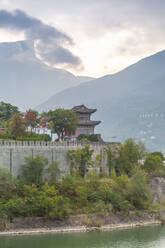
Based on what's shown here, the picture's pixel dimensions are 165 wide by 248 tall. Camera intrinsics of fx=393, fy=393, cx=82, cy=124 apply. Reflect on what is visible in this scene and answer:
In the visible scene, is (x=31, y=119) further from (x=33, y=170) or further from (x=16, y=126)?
(x=33, y=170)

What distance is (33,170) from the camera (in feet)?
154

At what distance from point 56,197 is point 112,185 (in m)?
9.99

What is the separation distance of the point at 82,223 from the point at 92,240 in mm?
3711

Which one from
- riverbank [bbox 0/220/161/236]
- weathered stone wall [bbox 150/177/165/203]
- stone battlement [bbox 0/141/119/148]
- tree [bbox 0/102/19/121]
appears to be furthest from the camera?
tree [bbox 0/102/19/121]

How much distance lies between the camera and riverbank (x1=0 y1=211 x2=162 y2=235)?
4069 cm

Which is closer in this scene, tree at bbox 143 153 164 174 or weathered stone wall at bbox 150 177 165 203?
weathered stone wall at bbox 150 177 165 203

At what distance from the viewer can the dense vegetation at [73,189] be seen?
42.2 metres

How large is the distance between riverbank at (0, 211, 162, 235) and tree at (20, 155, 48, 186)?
5.54 meters

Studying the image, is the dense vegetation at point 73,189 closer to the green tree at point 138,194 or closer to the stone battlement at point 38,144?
the green tree at point 138,194

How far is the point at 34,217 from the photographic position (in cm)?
4238

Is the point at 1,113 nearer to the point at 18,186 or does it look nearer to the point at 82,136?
the point at 82,136

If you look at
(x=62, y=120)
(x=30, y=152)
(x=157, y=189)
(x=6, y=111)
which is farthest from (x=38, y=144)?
(x=6, y=111)

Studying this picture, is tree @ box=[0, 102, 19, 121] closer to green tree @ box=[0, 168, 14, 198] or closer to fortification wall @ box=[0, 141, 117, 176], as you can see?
fortification wall @ box=[0, 141, 117, 176]

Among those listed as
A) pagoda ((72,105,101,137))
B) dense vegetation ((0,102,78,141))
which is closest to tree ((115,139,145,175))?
dense vegetation ((0,102,78,141))
